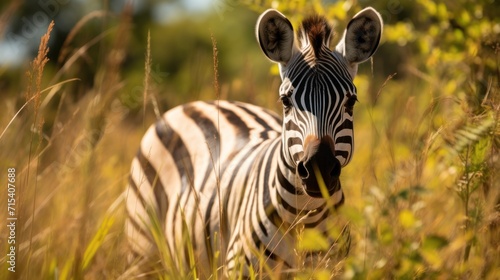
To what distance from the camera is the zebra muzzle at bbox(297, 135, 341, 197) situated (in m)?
2.78

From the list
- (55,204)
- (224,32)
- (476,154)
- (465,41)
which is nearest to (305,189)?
(476,154)

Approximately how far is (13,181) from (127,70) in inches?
650

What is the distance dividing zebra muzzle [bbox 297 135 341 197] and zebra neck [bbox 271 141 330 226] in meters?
0.28

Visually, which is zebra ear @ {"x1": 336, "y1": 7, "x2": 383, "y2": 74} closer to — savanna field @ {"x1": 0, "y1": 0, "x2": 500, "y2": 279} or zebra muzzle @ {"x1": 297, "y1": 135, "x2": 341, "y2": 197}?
savanna field @ {"x1": 0, "y1": 0, "x2": 500, "y2": 279}

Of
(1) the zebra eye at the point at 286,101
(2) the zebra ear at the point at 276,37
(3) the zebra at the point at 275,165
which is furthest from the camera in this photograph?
(2) the zebra ear at the point at 276,37

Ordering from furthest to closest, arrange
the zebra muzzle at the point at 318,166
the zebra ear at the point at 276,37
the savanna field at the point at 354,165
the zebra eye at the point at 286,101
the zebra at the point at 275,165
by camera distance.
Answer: the zebra ear at the point at 276,37
the zebra eye at the point at 286,101
the zebra at the point at 275,165
the zebra muzzle at the point at 318,166
the savanna field at the point at 354,165

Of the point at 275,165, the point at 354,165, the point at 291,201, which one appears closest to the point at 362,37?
the point at 275,165

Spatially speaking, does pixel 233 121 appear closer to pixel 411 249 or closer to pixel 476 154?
pixel 476 154

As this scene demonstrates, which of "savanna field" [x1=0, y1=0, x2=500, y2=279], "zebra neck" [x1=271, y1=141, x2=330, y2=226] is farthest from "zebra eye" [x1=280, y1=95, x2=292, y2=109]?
"savanna field" [x1=0, y1=0, x2=500, y2=279]

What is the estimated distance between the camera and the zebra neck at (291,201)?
318 cm

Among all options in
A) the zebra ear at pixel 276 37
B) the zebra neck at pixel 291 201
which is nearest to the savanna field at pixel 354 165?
→ the zebra neck at pixel 291 201

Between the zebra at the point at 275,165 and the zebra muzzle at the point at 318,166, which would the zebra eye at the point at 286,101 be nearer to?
the zebra at the point at 275,165

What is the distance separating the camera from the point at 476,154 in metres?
2.79

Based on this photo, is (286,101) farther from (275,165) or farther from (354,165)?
(354,165)
